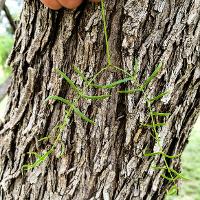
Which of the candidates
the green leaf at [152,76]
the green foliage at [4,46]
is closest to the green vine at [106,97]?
the green leaf at [152,76]

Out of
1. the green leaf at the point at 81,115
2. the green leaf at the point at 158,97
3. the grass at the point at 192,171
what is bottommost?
the grass at the point at 192,171

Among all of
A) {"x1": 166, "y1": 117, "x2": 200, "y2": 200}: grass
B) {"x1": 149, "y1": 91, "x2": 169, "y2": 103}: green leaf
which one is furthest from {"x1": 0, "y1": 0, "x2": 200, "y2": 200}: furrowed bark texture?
{"x1": 166, "y1": 117, "x2": 200, "y2": 200}: grass

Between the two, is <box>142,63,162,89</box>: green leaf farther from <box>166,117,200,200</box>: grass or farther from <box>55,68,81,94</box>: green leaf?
<box>166,117,200,200</box>: grass

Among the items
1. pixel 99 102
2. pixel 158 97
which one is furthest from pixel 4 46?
pixel 158 97

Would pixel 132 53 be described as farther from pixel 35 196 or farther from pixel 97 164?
pixel 35 196

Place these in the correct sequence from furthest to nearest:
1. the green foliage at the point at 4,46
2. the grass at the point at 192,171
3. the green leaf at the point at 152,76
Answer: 1. the grass at the point at 192,171
2. the green foliage at the point at 4,46
3. the green leaf at the point at 152,76

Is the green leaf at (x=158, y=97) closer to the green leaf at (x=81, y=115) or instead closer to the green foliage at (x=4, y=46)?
the green leaf at (x=81, y=115)

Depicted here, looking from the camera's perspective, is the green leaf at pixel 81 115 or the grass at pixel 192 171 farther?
the grass at pixel 192 171

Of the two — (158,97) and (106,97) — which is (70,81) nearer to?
(106,97)
